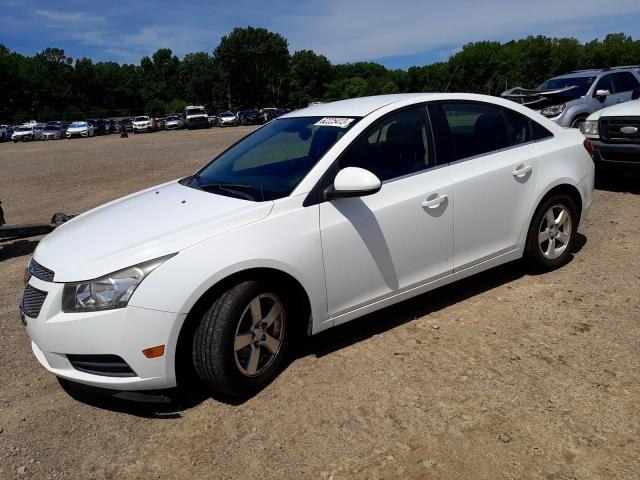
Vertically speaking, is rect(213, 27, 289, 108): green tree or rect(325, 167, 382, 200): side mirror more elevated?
rect(213, 27, 289, 108): green tree

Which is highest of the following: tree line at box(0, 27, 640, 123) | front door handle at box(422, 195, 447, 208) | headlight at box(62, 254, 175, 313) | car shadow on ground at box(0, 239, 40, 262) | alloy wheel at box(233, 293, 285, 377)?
tree line at box(0, 27, 640, 123)

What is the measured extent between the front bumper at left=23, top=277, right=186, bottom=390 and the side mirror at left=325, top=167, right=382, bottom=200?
1187 millimetres

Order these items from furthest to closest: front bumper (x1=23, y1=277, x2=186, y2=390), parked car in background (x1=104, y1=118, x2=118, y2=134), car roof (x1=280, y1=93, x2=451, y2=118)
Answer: parked car in background (x1=104, y1=118, x2=118, y2=134)
car roof (x1=280, y1=93, x2=451, y2=118)
front bumper (x1=23, y1=277, x2=186, y2=390)

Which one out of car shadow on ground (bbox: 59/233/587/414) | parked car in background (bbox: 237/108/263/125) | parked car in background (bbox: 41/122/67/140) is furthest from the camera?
parked car in background (bbox: 237/108/263/125)

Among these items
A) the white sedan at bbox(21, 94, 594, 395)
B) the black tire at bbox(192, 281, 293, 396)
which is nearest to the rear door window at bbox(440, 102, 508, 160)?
the white sedan at bbox(21, 94, 594, 395)

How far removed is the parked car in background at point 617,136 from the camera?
25.1 feet

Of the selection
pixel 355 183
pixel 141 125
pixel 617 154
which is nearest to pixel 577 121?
pixel 617 154

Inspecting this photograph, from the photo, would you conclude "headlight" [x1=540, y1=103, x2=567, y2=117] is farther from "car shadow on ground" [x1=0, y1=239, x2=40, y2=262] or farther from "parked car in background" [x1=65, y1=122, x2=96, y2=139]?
"parked car in background" [x1=65, y1=122, x2=96, y2=139]

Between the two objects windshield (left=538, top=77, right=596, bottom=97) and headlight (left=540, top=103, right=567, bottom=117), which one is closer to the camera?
headlight (left=540, top=103, right=567, bottom=117)

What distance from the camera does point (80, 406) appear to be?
337 cm

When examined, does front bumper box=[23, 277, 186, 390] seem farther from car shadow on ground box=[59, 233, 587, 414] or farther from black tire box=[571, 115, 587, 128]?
black tire box=[571, 115, 587, 128]

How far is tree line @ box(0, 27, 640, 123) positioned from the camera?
90.4 metres

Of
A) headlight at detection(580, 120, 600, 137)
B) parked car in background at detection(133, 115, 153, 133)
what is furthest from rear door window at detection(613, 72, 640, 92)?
parked car in background at detection(133, 115, 153, 133)

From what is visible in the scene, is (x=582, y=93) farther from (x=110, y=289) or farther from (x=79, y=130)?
(x=79, y=130)
